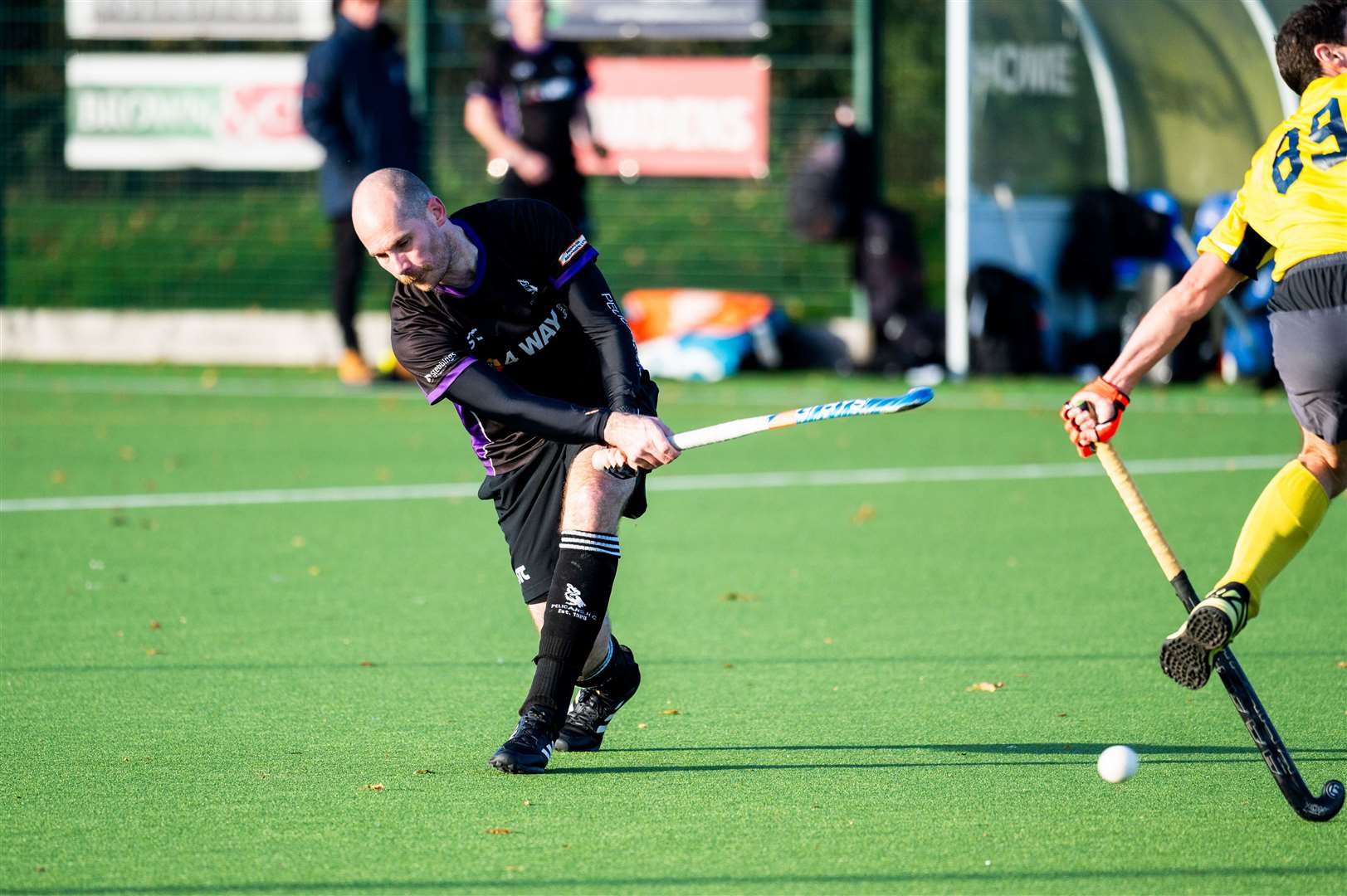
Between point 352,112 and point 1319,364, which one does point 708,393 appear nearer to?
point 352,112

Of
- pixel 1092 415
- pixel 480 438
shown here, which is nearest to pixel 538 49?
pixel 480 438

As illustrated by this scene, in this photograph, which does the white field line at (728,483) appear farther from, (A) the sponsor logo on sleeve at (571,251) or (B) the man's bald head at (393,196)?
(B) the man's bald head at (393,196)

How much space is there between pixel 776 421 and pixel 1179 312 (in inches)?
40.6

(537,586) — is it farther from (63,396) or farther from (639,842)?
(63,396)

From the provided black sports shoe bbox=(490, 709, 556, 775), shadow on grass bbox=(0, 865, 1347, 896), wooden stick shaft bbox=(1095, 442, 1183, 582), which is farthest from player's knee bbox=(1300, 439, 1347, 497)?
black sports shoe bbox=(490, 709, 556, 775)

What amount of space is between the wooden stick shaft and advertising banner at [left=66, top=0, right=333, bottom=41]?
1306 centimetres

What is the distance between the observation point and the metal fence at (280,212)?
16.7 meters

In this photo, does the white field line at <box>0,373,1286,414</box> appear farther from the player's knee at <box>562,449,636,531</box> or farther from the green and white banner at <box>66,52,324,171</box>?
the player's knee at <box>562,449,636,531</box>

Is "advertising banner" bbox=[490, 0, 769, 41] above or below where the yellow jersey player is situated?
below

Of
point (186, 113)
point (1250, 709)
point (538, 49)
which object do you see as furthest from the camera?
point (186, 113)

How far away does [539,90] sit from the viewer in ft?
45.4

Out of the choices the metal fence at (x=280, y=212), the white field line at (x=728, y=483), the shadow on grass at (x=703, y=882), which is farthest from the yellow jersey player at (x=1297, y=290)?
the metal fence at (x=280, y=212)

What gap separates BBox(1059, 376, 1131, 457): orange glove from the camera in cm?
456

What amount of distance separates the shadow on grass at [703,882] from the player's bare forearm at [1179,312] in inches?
51.4
